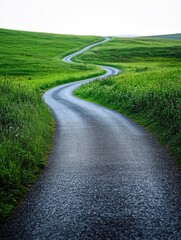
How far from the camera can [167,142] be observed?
12.4m

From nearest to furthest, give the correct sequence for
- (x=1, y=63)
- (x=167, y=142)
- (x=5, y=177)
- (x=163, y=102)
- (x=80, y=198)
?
(x=80, y=198) < (x=5, y=177) < (x=167, y=142) < (x=163, y=102) < (x=1, y=63)

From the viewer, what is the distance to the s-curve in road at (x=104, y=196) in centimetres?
579

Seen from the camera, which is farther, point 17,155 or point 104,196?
point 17,155

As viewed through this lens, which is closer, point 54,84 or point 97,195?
point 97,195

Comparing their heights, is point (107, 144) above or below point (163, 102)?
below

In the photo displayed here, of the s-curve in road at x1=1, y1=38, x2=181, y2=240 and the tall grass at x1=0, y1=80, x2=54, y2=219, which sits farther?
the tall grass at x1=0, y1=80, x2=54, y2=219

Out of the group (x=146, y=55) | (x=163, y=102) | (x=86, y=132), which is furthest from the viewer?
(x=146, y=55)

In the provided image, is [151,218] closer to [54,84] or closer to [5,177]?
[5,177]

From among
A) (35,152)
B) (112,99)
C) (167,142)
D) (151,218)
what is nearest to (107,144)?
(167,142)

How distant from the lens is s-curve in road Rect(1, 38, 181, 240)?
5.79 m

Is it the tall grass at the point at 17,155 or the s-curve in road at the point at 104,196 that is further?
the tall grass at the point at 17,155

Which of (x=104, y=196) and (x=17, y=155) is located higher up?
(x=17, y=155)

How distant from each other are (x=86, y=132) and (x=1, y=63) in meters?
59.8

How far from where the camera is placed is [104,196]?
7.33 meters
